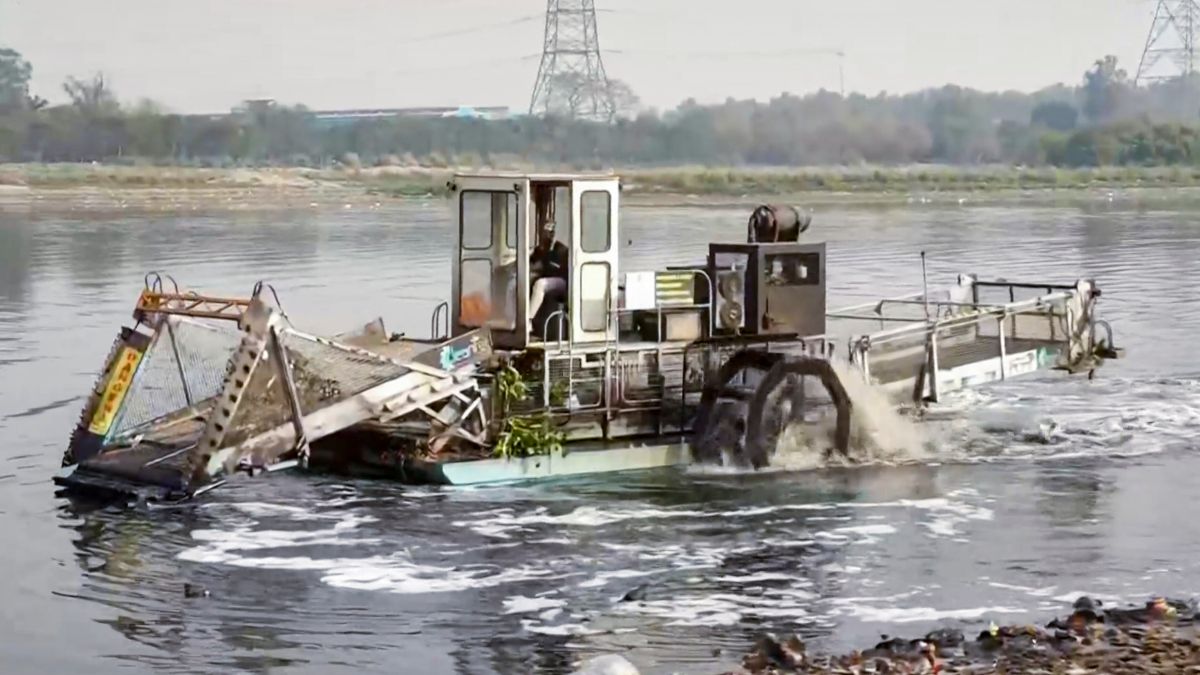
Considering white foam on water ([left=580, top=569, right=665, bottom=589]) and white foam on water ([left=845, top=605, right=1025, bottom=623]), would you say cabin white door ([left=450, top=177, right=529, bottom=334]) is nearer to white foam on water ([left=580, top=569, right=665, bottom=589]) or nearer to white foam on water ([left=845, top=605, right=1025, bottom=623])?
white foam on water ([left=580, top=569, right=665, bottom=589])

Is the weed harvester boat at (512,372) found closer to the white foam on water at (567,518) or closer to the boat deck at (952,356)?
the boat deck at (952,356)

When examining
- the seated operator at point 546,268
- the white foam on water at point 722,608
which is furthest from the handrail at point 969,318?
the white foam on water at point 722,608

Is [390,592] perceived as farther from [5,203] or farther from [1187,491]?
[5,203]

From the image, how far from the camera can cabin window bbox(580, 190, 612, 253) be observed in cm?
1872

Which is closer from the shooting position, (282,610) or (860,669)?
(860,669)

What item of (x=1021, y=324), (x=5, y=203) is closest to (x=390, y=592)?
→ (x=1021, y=324)

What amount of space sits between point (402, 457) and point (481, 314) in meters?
1.84

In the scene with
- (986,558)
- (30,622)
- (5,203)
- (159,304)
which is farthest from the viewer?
(5,203)

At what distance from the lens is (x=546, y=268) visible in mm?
18922

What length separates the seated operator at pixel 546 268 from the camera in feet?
61.4

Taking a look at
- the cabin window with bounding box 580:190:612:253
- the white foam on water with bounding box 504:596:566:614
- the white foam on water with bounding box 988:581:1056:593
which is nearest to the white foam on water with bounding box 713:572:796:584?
the white foam on water with bounding box 504:596:566:614

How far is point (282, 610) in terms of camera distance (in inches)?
552

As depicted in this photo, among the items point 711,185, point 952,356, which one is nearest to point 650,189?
point 711,185

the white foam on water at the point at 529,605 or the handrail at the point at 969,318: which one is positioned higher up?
the handrail at the point at 969,318
